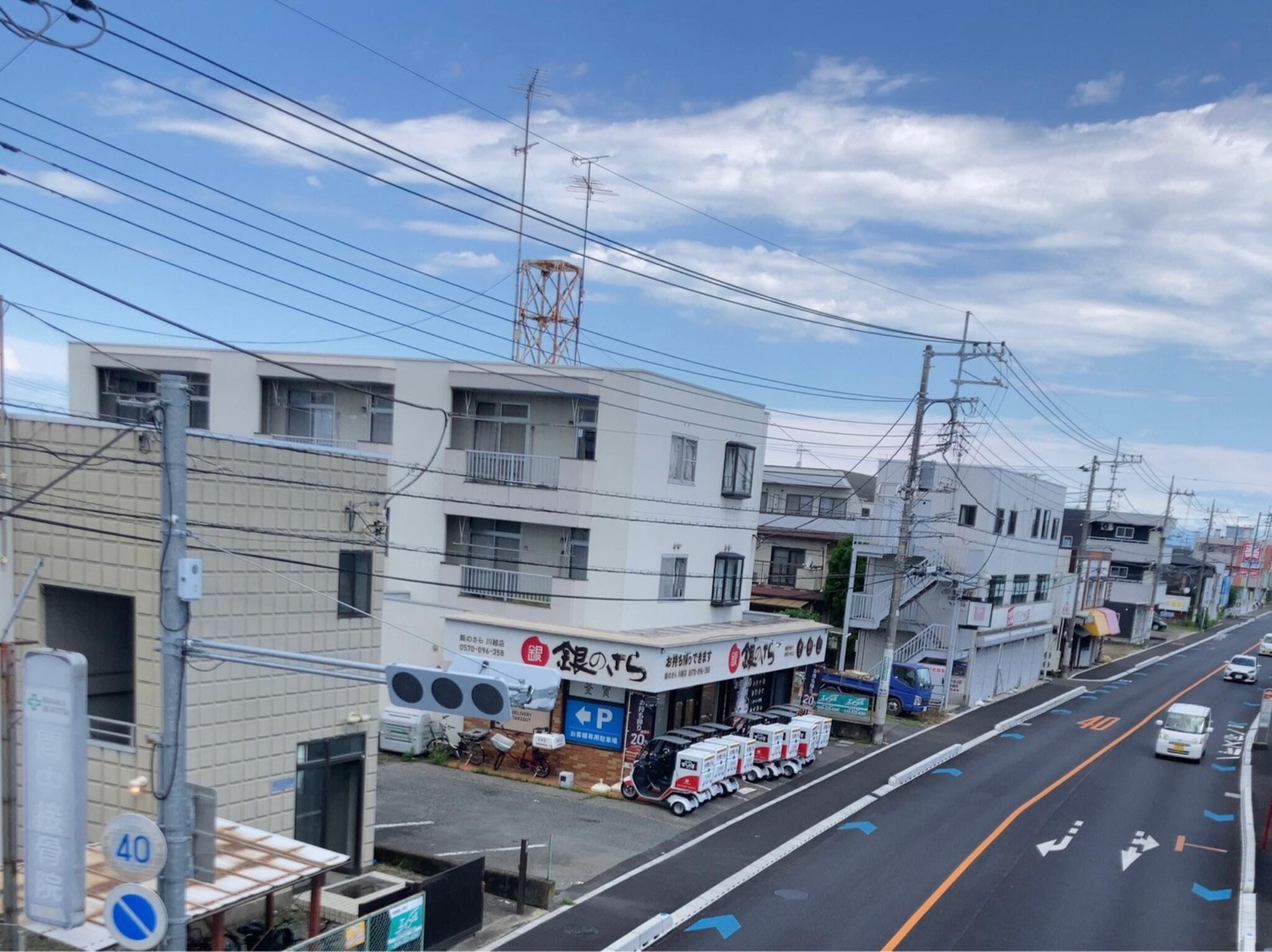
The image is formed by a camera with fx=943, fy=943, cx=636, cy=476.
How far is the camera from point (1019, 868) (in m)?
19.8

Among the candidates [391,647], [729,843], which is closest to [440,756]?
[391,647]

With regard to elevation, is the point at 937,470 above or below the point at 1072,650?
above

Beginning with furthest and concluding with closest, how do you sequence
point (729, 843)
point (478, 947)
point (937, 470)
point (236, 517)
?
point (937, 470) < point (729, 843) < point (236, 517) < point (478, 947)

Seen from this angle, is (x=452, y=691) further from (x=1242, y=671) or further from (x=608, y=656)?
(x=1242, y=671)

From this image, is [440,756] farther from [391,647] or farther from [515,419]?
[515,419]

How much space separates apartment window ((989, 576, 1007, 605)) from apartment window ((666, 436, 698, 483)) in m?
20.5

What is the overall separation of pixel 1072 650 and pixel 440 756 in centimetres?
4518

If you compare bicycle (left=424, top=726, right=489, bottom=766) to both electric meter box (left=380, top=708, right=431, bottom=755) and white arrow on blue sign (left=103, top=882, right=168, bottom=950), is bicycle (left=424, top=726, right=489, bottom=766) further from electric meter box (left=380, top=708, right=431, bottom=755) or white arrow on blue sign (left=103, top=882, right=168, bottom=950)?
white arrow on blue sign (left=103, top=882, right=168, bottom=950)

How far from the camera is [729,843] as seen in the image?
20922mm

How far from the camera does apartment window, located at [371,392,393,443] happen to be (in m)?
29.5

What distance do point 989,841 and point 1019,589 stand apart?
28.9m

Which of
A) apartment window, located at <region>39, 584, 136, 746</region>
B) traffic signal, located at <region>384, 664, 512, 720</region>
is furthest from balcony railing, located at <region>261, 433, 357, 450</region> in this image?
traffic signal, located at <region>384, 664, 512, 720</region>

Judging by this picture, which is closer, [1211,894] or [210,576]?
[210,576]

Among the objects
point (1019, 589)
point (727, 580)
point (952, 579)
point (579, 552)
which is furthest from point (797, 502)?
point (579, 552)
